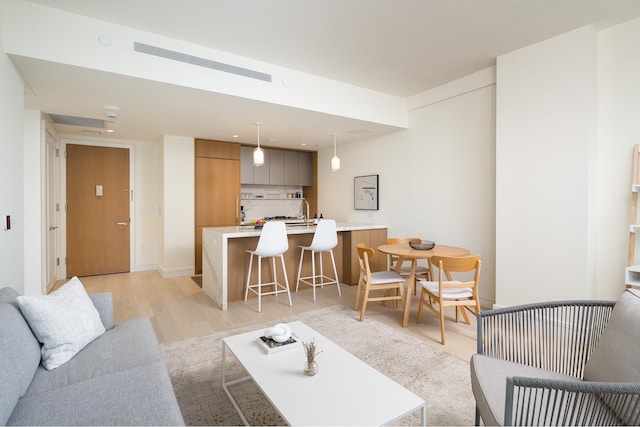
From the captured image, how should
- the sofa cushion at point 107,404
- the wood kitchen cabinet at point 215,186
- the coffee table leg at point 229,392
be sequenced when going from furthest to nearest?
1. the wood kitchen cabinet at point 215,186
2. the coffee table leg at point 229,392
3. the sofa cushion at point 107,404

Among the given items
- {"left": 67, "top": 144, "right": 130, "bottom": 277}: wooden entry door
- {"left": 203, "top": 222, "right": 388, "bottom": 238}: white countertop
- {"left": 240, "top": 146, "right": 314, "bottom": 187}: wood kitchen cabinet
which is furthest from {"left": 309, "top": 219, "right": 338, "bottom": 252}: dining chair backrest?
{"left": 67, "top": 144, "right": 130, "bottom": 277}: wooden entry door

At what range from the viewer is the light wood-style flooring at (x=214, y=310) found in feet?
10.2

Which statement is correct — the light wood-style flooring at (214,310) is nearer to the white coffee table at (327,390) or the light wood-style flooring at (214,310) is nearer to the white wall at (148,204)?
the white wall at (148,204)

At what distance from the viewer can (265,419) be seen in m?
1.86

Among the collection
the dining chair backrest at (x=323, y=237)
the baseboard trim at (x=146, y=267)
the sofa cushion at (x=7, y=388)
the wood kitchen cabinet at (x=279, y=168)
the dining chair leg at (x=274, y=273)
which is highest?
the wood kitchen cabinet at (x=279, y=168)

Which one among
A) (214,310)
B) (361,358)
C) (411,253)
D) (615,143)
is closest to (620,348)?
(361,358)

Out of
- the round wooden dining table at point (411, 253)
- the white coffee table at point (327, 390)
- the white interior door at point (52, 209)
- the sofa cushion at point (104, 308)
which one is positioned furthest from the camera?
the white interior door at point (52, 209)

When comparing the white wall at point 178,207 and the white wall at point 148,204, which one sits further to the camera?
the white wall at point 148,204

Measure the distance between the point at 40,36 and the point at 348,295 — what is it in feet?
13.3

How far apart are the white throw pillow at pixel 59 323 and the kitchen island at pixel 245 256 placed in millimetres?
1925

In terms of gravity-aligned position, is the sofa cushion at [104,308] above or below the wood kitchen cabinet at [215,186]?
below

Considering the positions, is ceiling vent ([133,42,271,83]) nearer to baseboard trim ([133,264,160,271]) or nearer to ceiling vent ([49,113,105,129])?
ceiling vent ([49,113,105,129])

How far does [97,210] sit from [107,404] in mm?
5313

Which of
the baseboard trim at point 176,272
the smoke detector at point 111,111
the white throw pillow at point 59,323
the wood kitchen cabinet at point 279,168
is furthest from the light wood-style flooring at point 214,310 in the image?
the wood kitchen cabinet at point 279,168
